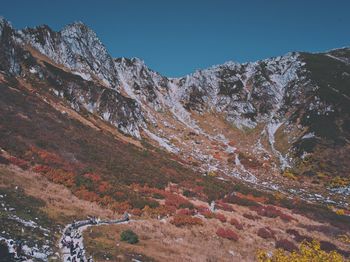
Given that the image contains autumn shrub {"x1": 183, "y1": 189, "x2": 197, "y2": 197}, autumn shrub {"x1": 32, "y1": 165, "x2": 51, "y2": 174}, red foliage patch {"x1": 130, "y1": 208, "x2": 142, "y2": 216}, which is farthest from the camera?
autumn shrub {"x1": 183, "y1": 189, "x2": 197, "y2": 197}

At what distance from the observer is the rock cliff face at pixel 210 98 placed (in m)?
78.1

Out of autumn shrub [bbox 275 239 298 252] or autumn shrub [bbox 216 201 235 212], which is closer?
autumn shrub [bbox 275 239 298 252]

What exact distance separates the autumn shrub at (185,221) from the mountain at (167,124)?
13.8ft

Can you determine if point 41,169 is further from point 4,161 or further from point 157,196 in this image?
point 157,196

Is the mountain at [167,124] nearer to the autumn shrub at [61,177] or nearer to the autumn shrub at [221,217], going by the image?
the autumn shrub at [61,177]

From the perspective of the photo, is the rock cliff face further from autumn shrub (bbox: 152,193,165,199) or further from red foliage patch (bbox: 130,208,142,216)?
red foliage patch (bbox: 130,208,142,216)

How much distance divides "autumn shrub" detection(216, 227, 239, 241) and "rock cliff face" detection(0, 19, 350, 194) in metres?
41.4

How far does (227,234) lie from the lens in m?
28.4

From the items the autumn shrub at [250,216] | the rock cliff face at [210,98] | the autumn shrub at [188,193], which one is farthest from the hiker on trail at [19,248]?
the rock cliff face at [210,98]

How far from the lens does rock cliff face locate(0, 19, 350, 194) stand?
78.1 metres

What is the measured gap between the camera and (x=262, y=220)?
36125 mm

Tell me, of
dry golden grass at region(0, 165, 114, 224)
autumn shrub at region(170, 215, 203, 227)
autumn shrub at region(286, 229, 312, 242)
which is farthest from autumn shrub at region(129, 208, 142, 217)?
autumn shrub at region(286, 229, 312, 242)

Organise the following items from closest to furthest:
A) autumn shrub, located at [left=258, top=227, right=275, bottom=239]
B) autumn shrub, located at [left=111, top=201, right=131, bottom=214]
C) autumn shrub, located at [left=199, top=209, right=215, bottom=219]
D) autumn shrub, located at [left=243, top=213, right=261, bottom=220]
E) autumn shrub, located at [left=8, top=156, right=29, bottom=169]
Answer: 1. autumn shrub, located at [left=111, top=201, right=131, bottom=214]
2. autumn shrub, located at [left=258, top=227, right=275, bottom=239]
3. autumn shrub, located at [left=8, top=156, right=29, bottom=169]
4. autumn shrub, located at [left=199, top=209, right=215, bottom=219]
5. autumn shrub, located at [left=243, top=213, right=261, bottom=220]

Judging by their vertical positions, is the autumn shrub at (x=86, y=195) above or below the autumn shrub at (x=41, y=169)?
below
